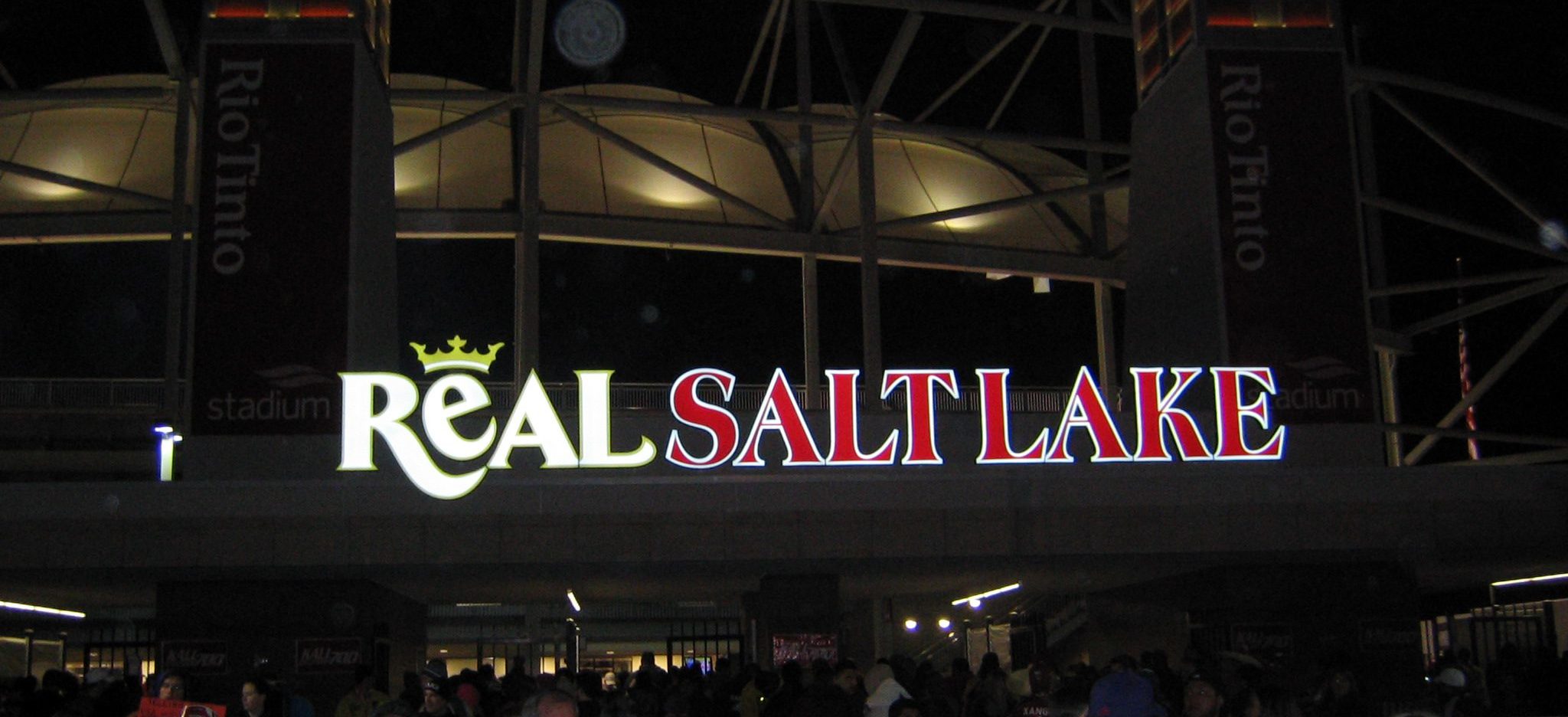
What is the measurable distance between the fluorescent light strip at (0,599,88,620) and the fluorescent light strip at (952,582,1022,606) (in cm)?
1676

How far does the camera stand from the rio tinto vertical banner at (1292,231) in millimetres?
21750

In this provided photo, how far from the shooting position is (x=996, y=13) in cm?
2792

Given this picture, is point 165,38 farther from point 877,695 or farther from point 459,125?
point 877,695

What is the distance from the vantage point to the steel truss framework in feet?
95.4

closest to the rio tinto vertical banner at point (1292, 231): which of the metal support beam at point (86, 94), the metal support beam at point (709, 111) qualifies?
the metal support beam at point (709, 111)

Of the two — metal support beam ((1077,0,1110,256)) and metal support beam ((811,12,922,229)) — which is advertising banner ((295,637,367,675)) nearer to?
metal support beam ((811,12,922,229))

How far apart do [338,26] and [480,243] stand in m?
29.0

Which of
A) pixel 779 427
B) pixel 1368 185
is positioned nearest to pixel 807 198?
pixel 1368 185

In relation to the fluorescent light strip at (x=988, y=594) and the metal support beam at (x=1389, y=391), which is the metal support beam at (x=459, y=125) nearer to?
the fluorescent light strip at (x=988, y=594)

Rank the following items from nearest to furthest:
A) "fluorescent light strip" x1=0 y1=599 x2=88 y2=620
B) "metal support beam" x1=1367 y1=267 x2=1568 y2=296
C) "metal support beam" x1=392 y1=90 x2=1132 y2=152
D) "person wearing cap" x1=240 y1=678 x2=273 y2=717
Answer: "person wearing cap" x1=240 y1=678 x2=273 y2=717 < "fluorescent light strip" x1=0 y1=599 x2=88 y2=620 < "metal support beam" x1=392 y1=90 x2=1132 y2=152 < "metal support beam" x1=1367 y1=267 x2=1568 y2=296

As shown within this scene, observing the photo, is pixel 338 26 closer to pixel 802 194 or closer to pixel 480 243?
pixel 802 194

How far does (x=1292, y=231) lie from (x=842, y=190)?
62.1 ft

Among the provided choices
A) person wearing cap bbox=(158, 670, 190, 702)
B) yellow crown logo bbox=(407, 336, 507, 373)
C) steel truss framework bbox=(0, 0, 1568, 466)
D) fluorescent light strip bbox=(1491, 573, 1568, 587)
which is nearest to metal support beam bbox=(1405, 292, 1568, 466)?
steel truss framework bbox=(0, 0, 1568, 466)

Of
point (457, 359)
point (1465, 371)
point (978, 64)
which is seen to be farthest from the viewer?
point (1465, 371)
